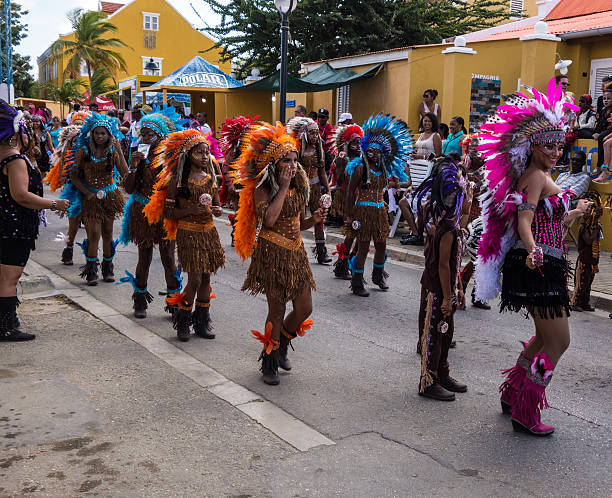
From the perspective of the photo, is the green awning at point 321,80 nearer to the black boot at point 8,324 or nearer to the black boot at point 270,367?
the black boot at point 8,324

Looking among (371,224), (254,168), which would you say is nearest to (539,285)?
(254,168)

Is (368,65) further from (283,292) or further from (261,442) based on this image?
(261,442)

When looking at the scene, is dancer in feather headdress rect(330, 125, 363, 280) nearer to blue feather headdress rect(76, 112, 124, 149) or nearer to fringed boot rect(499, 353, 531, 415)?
blue feather headdress rect(76, 112, 124, 149)

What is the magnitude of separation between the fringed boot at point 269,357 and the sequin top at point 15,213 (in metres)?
2.51

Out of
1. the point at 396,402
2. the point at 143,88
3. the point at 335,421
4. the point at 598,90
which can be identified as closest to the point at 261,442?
the point at 335,421

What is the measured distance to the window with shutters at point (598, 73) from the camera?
1517 centimetres

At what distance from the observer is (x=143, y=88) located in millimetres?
26438

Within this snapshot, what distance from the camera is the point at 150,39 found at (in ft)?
177

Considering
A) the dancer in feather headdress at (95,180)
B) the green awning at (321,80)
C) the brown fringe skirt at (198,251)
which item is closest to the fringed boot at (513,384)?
the brown fringe skirt at (198,251)

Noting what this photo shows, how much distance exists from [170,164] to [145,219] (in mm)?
1014

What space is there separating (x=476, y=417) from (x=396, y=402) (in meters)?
0.57

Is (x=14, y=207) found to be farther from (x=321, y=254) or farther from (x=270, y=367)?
(x=321, y=254)

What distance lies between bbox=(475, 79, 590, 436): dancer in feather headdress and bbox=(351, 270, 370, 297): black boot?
12.1 ft

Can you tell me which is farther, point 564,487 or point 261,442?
point 261,442
